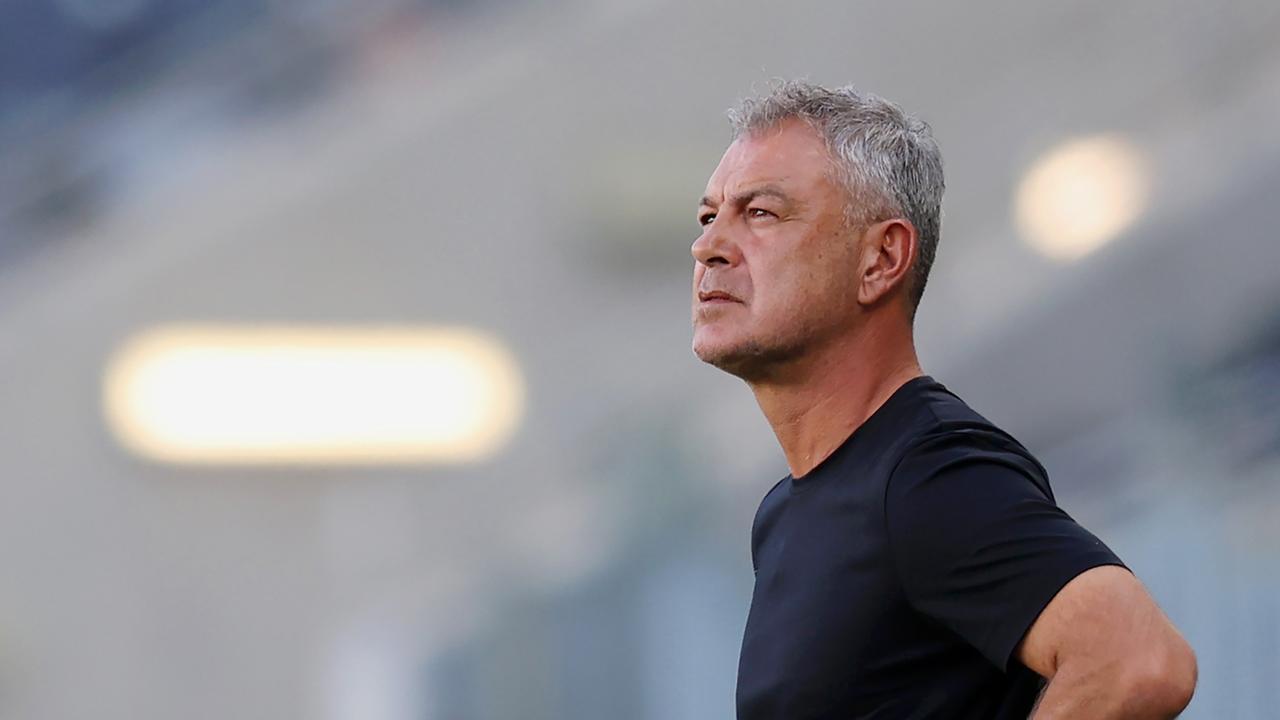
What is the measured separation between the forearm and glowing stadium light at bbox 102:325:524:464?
3440 mm

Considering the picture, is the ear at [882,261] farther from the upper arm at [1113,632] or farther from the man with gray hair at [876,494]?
the upper arm at [1113,632]

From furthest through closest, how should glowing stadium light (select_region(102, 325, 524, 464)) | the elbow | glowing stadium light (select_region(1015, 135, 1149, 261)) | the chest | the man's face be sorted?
glowing stadium light (select_region(102, 325, 524, 464))
glowing stadium light (select_region(1015, 135, 1149, 261))
the man's face
the chest
the elbow

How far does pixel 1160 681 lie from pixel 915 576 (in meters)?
0.17

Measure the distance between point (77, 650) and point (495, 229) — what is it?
1.62m

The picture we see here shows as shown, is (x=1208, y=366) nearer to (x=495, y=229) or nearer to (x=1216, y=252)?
(x=1216, y=252)

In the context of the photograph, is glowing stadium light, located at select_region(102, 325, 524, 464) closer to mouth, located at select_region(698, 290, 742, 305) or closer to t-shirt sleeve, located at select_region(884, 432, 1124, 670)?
mouth, located at select_region(698, 290, 742, 305)

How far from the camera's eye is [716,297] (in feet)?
4.24

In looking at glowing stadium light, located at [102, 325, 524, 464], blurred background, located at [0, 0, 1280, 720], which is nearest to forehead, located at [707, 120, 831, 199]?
blurred background, located at [0, 0, 1280, 720]

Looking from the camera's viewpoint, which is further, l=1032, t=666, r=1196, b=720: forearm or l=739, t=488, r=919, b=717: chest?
l=739, t=488, r=919, b=717: chest

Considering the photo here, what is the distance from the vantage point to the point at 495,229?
454 centimetres

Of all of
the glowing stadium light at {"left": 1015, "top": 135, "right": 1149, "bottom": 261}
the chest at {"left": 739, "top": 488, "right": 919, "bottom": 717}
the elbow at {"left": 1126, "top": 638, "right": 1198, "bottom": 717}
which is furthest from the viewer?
the glowing stadium light at {"left": 1015, "top": 135, "right": 1149, "bottom": 261}

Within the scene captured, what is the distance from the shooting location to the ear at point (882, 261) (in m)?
1.25

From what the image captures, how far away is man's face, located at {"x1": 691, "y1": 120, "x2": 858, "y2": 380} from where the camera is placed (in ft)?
4.09

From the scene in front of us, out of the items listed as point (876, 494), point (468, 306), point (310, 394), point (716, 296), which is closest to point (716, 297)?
point (716, 296)
